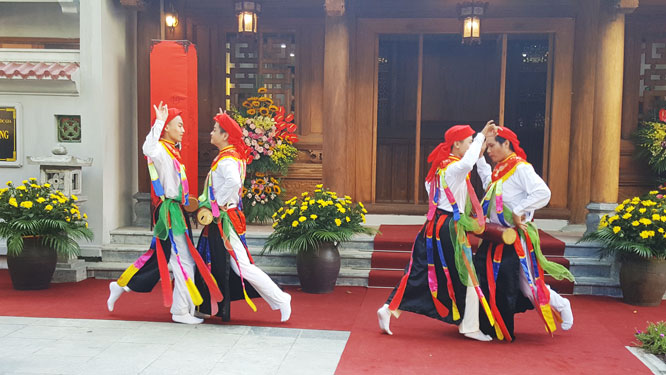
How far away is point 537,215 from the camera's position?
8953 mm

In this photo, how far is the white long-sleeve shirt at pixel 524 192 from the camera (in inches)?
195

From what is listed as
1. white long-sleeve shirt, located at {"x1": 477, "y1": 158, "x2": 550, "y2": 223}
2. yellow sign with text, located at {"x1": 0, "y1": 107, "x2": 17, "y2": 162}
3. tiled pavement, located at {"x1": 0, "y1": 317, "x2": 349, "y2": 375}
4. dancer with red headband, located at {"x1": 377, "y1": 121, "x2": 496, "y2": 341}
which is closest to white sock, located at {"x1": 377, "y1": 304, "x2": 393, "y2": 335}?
dancer with red headband, located at {"x1": 377, "y1": 121, "x2": 496, "y2": 341}

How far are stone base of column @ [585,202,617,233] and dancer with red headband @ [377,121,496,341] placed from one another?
3.31 m

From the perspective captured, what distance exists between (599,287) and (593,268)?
275 millimetres

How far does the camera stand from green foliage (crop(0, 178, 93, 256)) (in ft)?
22.3

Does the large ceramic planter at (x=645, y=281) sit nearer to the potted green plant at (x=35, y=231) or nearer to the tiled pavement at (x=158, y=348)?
the tiled pavement at (x=158, y=348)

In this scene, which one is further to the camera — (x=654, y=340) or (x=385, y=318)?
(x=385, y=318)

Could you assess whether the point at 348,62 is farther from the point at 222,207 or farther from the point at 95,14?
the point at 222,207

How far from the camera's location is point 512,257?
5.11m

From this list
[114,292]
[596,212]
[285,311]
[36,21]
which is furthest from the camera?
[36,21]

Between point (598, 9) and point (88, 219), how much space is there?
7.16 m

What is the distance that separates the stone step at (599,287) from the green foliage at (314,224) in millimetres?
2438


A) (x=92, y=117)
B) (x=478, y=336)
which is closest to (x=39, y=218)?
(x=92, y=117)

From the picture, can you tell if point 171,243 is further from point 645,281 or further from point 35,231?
point 645,281
